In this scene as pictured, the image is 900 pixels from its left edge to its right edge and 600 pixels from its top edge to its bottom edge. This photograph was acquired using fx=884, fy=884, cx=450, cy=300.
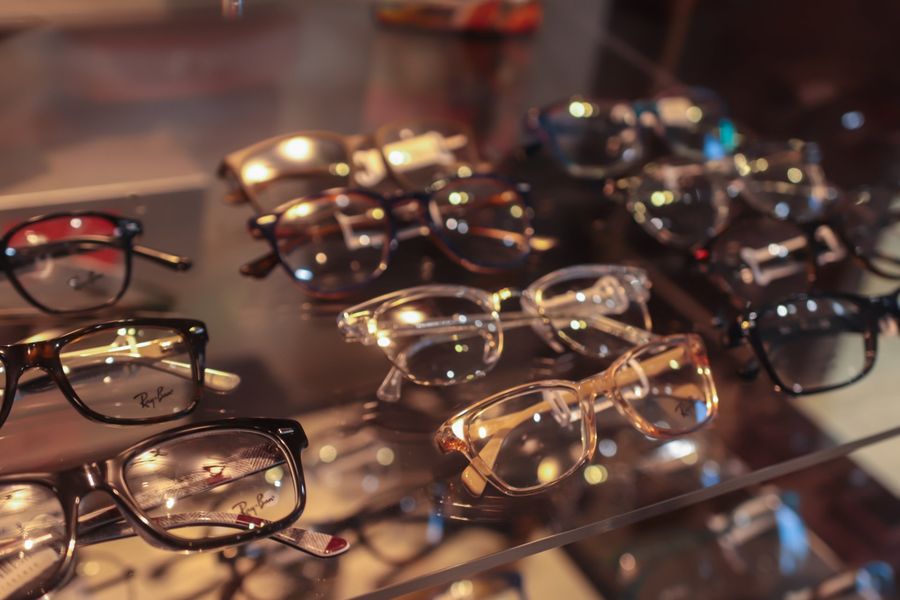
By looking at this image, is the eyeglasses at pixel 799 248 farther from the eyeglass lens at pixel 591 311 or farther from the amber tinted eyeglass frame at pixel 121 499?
the amber tinted eyeglass frame at pixel 121 499

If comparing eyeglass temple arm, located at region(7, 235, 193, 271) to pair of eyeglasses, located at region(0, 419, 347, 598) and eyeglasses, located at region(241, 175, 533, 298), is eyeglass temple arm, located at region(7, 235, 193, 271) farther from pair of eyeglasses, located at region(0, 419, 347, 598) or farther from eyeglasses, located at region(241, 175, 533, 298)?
pair of eyeglasses, located at region(0, 419, 347, 598)

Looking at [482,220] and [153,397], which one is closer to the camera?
[153,397]

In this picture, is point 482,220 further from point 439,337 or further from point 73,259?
point 73,259

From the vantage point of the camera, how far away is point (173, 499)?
1.45ft

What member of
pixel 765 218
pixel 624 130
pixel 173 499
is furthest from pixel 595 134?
pixel 173 499

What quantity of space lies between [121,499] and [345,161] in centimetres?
33

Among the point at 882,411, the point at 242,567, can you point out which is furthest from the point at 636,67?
the point at 242,567

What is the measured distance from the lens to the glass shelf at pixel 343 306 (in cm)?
47

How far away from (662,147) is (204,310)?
1.45ft

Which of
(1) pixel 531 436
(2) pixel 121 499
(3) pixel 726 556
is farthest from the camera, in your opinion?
(3) pixel 726 556

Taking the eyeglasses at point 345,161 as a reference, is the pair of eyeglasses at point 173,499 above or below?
below

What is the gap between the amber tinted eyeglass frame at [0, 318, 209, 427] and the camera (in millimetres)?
458

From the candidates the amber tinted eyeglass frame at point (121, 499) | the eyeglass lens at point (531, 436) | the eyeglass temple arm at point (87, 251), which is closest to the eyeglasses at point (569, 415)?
the eyeglass lens at point (531, 436)

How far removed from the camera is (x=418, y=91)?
0.80 m
